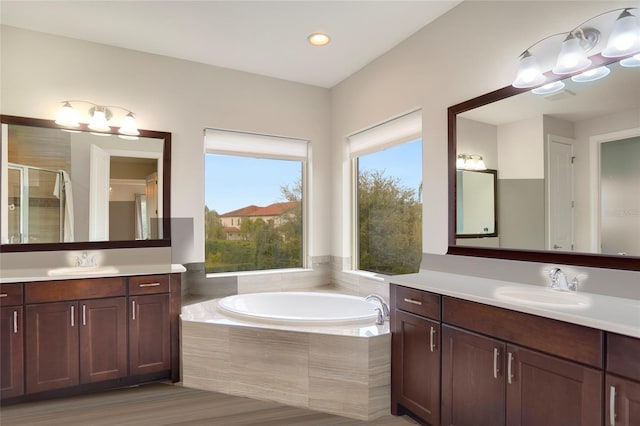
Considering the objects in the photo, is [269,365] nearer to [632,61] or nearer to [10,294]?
[10,294]

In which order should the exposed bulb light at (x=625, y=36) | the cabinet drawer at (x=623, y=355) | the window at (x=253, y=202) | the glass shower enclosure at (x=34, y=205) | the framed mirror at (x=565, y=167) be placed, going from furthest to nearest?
the window at (x=253, y=202) → the glass shower enclosure at (x=34, y=205) → the framed mirror at (x=565, y=167) → the exposed bulb light at (x=625, y=36) → the cabinet drawer at (x=623, y=355)

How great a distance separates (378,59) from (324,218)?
1682 millimetres

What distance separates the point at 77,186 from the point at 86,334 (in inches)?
45.6

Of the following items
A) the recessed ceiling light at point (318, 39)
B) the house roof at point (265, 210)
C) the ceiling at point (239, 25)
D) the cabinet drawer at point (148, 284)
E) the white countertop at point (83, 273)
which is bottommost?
the cabinet drawer at point (148, 284)

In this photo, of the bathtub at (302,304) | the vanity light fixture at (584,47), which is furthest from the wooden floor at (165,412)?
the vanity light fixture at (584,47)

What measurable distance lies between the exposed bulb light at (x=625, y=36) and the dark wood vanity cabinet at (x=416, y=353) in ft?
4.73

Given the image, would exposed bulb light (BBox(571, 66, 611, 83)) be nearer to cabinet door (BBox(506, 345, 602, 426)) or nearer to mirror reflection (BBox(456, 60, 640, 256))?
mirror reflection (BBox(456, 60, 640, 256))

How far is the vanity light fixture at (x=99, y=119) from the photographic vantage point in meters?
2.94

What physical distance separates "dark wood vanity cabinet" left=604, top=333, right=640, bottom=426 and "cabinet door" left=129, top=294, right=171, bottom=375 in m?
2.70

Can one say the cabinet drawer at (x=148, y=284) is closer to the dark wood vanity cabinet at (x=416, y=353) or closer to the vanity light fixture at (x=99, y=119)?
the vanity light fixture at (x=99, y=119)

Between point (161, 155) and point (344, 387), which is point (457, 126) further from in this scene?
point (161, 155)

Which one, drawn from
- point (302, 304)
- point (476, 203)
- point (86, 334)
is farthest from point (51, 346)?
point (476, 203)

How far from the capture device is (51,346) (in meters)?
2.55

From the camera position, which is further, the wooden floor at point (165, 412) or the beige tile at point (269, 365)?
the beige tile at point (269, 365)
